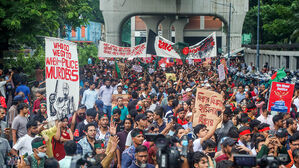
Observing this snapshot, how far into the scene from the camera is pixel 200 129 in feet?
26.0

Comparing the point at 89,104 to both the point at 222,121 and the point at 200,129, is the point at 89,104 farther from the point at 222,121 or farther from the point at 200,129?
the point at 200,129

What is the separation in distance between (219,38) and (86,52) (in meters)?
35.6

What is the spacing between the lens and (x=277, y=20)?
117 feet

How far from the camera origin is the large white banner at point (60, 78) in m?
8.48

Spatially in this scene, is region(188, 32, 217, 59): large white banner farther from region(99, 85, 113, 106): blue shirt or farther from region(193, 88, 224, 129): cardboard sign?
region(193, 88, 224, 129): cardboard sign

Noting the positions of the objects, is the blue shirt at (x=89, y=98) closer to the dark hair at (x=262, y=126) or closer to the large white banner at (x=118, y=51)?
the dark hair at (x=262, y=126)

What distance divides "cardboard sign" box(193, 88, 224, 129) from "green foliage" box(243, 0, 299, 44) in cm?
2529

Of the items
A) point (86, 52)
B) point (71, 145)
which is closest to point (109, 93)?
point (71, 145)

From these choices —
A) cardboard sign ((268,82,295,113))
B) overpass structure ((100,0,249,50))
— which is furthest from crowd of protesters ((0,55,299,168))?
overpass structure ((100,0,249,50))

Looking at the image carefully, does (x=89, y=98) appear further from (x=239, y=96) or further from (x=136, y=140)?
(x=136, y=140)

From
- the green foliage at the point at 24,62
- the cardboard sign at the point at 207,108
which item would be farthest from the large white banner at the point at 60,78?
the green foliage at the point at 24,62

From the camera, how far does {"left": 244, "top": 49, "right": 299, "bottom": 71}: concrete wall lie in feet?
109

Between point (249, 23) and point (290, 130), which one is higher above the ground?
point (249, 23)

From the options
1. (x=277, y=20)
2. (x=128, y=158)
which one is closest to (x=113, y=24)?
(x=277, y=20)
